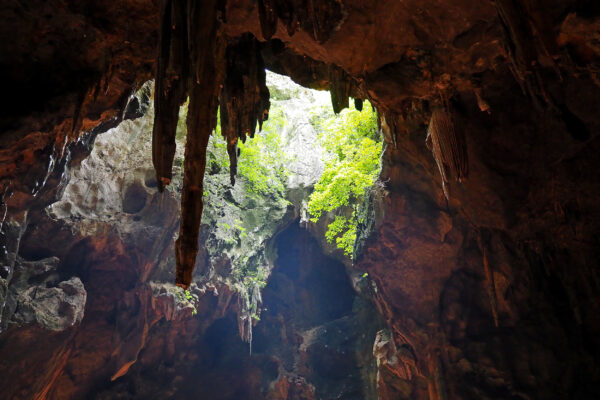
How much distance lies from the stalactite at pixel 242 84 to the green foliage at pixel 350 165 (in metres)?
7.00

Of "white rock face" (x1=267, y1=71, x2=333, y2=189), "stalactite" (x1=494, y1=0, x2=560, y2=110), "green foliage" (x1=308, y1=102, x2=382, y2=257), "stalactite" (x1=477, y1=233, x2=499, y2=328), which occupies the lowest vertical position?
"stalactite" (x1=477, y1=233, x2=499, y2=328)

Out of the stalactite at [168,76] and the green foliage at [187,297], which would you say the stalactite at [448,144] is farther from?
the green foliage at [187,297]

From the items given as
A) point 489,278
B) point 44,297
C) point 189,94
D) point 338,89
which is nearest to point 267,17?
point 189,94

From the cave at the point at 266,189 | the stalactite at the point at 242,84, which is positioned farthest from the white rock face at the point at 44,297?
the stalactite at the point at 242,84

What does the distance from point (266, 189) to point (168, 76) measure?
12.6 metres

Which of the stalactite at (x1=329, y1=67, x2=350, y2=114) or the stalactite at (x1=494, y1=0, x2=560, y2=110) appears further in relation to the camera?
the stalactite at (x1=329, y1=67, x2=350, y2=114)

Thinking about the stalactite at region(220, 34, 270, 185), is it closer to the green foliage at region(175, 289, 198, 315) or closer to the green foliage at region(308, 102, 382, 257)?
the green foliage at region(308, 102, 382, 257)

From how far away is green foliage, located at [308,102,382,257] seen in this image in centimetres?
1267

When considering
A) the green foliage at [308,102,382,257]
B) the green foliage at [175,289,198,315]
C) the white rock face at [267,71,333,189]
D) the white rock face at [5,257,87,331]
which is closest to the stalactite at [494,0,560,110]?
the green foliage at [308,102,382,257]

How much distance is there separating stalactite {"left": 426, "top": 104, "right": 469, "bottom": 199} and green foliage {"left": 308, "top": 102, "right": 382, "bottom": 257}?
596 cm

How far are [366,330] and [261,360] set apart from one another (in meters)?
5.45

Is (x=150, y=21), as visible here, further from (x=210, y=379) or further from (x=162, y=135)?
(x=210, y=379)

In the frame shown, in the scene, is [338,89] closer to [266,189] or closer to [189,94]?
[189,94]

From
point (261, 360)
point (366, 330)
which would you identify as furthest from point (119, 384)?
point (366, 330)
